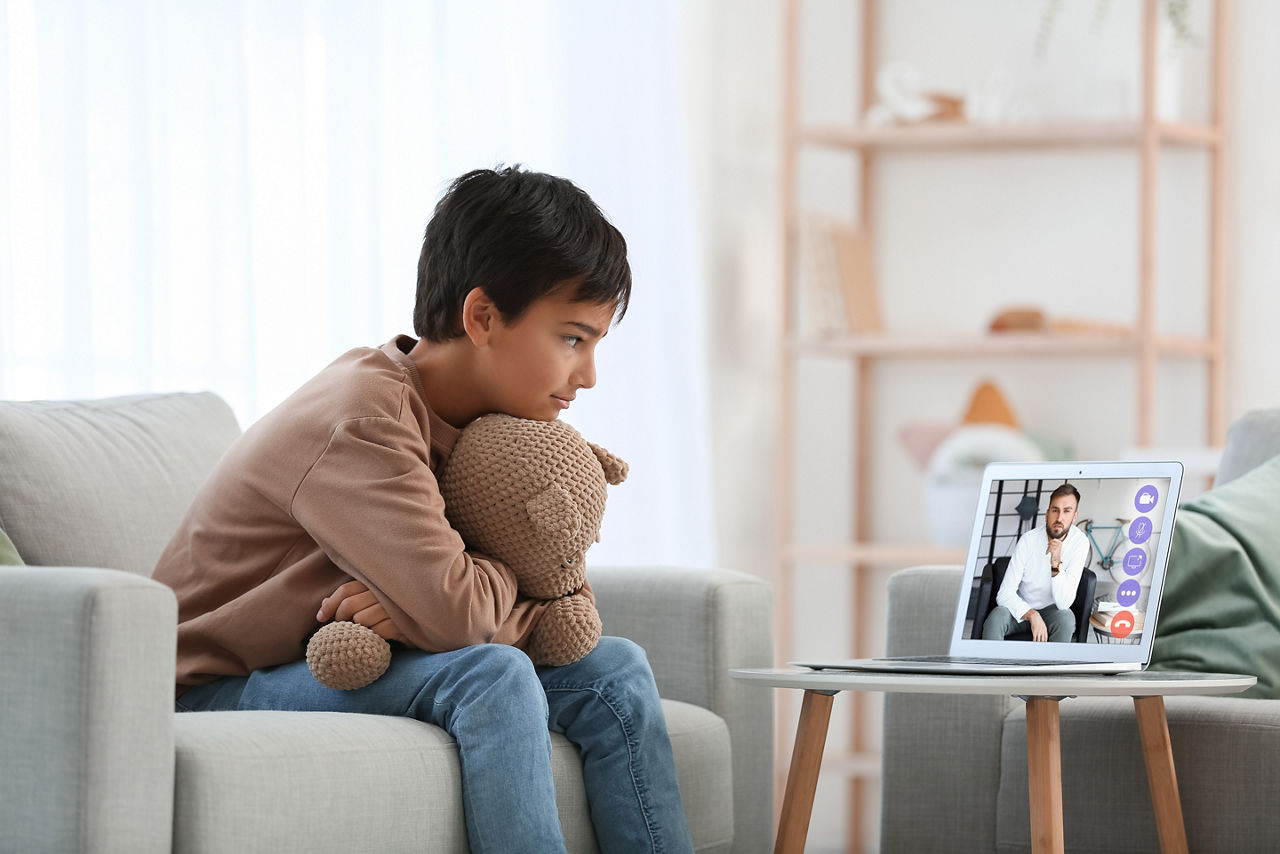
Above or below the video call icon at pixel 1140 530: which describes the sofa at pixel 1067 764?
below

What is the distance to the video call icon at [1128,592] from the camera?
1586 mm

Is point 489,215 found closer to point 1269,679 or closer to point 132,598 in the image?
point 132,598

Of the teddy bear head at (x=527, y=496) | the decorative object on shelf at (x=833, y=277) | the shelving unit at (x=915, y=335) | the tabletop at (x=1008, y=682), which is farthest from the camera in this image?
the decorative object on shelf at (x=833, y=277)

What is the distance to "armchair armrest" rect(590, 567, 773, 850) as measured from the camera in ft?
6.26

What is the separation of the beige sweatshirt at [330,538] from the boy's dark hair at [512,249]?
9 centimetres

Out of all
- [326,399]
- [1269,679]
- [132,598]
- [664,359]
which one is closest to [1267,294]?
[664,359]

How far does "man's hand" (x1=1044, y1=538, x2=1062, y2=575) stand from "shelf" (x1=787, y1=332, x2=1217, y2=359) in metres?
1.58

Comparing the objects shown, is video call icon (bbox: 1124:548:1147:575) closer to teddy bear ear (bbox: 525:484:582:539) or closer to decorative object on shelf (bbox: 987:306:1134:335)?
teddy bear ear (bbox: 525:484:582:539)

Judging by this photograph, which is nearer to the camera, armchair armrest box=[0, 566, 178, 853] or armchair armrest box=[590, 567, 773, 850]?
armchair armrest box=[0, 566, 178, 853]

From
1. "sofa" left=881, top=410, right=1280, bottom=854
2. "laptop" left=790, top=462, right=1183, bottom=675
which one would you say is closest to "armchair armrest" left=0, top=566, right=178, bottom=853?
"laptop" left=790, top=462, right=1183, bottom=675

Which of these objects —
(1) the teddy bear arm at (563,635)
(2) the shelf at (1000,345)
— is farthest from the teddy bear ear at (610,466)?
(2) the shelf at (1000,345)

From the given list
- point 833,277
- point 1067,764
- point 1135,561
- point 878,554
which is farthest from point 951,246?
point 1135,561

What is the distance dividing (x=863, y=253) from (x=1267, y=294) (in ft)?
2.67

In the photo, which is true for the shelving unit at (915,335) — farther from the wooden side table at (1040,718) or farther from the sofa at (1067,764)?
the wooden side table at (1040,718)
